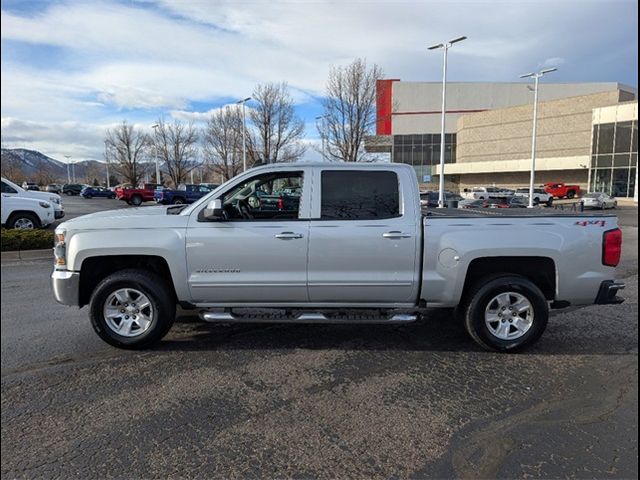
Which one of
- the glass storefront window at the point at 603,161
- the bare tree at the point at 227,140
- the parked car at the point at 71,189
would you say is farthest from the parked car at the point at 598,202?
the parked car at the point at 71,189

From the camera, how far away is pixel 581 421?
3.17 m

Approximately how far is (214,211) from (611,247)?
3.99 m

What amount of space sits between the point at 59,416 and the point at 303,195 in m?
2.80

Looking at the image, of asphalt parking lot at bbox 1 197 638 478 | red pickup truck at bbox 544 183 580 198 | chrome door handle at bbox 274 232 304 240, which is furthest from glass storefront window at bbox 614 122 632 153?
chrome door handle at bbox 274 232 304 240

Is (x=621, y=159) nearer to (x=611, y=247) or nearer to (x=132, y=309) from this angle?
(x=611, y=247)

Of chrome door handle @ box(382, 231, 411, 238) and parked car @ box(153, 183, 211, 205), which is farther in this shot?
parked car @ box(153, 183, 211, 205)

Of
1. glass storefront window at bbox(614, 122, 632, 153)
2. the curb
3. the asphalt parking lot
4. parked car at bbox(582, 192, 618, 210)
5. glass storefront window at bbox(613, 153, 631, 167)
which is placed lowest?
the asphalt parking lot

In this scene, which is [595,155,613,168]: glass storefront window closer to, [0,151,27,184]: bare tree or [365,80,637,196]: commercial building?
[365,80,637,196]: commercial building

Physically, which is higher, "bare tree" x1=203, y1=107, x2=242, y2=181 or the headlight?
"bare tree" x1=203, y1=107, x2=242, y2=181

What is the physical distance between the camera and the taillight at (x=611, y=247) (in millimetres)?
4289

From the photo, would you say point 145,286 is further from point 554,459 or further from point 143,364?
point 554,459

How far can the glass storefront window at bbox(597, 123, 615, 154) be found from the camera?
4588 centimetres

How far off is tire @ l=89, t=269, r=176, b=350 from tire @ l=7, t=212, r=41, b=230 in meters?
10.8

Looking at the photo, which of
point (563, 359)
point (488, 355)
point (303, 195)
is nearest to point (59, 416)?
point (303, 195)
